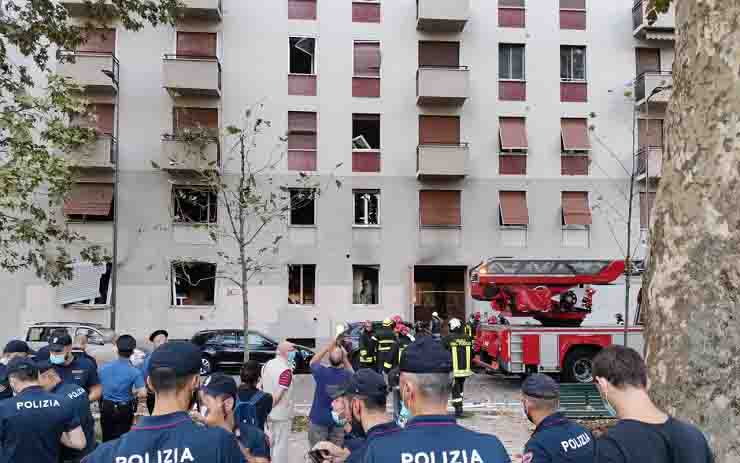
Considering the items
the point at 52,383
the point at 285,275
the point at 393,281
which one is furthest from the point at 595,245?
the point at 52,383

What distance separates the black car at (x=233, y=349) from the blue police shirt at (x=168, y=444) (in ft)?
55.3

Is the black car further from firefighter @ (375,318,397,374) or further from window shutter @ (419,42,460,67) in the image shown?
window shutter @ (419,42,460,67)

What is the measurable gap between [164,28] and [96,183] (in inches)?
249

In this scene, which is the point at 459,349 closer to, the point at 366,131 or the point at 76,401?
the point at 76,401

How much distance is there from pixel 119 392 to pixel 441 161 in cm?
1801

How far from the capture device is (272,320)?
2428 centimetres

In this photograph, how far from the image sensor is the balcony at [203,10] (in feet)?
79.4

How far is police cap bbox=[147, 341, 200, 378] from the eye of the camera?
3180 mm

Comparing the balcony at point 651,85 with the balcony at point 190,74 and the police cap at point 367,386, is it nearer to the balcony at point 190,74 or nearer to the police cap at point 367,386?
the balcony at point 190,74

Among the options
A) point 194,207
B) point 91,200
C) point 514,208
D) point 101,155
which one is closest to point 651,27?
point 514,208

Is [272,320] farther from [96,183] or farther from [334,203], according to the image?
[96,183]

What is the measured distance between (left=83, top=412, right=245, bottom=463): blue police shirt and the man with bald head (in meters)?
4.65

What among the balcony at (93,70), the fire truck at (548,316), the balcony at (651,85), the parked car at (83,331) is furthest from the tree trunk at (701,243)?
the balcony at (93,70)

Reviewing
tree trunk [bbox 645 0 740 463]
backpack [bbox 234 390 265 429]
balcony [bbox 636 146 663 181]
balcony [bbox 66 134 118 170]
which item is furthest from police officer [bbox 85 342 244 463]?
balcony [bbox 636 146 663 181]
